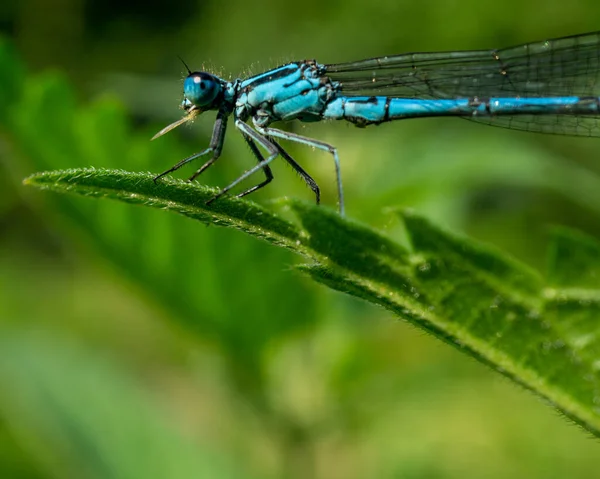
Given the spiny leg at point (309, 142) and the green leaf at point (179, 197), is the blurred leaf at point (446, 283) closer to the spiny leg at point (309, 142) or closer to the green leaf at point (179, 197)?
the green leaf at point (179, 197)

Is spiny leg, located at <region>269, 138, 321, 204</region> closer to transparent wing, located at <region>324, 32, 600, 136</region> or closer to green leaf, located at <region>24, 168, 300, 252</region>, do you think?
transparent wing, located at <region>324, 32, 600, 136</region>

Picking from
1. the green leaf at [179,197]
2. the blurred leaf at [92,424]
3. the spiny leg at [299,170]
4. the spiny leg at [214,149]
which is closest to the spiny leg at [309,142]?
the spiny leg at [299,170]

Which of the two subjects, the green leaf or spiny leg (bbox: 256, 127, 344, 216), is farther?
spiny leg (bbox: 256, 127, 344, 216)

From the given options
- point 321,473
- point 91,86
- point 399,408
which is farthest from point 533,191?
point 91,86

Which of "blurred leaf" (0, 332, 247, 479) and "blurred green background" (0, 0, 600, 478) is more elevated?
"blurred green background" (0, 0, 600, 478)

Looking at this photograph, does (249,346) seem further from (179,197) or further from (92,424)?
(179,197)

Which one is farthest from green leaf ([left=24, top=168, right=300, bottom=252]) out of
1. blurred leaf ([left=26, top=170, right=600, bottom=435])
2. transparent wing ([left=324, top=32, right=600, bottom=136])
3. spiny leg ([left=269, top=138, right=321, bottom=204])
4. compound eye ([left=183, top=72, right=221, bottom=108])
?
transparent wing ([left=324, top=32, right=600, bottom=136])
